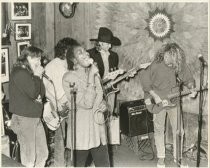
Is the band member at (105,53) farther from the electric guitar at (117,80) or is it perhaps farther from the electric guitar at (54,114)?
the electric guitar at (54,114)

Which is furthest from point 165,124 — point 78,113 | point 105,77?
point 78,113

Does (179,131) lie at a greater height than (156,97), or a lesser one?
lesser

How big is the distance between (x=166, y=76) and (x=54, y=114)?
2.64 ft

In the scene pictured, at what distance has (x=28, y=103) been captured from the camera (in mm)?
2586

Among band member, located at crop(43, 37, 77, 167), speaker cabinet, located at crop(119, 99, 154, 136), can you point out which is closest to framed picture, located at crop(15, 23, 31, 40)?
band member, located at crop(43, 37, 77, 167)

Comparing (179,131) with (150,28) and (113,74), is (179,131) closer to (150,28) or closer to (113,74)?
(113,74)

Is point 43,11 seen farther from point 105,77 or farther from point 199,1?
point 199,1

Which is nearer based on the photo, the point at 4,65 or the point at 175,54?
the point at 175,54

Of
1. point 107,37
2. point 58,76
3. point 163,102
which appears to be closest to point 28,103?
point 58,76

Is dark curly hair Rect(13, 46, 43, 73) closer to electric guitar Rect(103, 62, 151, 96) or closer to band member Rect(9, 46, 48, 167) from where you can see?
band member Rect(9, 46, 48, 167)

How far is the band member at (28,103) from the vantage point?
254 cm

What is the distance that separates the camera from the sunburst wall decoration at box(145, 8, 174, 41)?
274 centimetres

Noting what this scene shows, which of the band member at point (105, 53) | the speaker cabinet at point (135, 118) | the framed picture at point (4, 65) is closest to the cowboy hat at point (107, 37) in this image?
the band member at point (105, 53)

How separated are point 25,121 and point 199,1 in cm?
136
